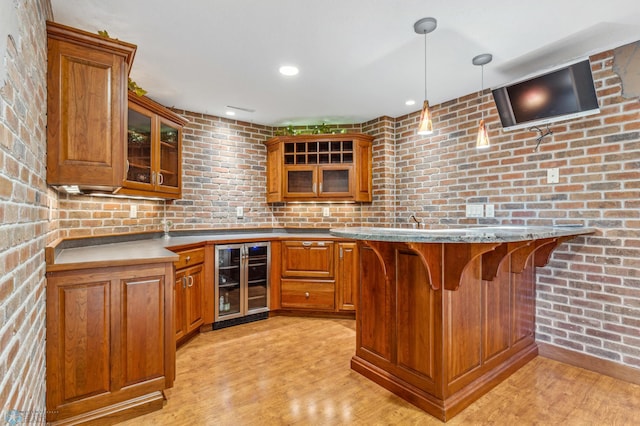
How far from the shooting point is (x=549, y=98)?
94.4 inches

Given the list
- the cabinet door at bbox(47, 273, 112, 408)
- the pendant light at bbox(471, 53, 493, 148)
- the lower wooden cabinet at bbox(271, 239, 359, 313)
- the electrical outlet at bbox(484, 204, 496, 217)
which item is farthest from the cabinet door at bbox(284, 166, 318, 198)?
the cabinet door at bbox(47, 273, 112, 408)

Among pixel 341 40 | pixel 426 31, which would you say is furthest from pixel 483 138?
pixel 341 40

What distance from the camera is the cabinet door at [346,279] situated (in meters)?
3.63

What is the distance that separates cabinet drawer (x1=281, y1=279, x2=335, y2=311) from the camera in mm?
3645

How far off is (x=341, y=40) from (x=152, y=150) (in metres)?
1.84

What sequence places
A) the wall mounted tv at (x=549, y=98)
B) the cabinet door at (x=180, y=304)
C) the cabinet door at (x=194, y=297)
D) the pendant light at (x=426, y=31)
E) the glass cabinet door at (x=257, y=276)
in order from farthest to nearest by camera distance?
the glass cabinet door at (x=257, y=276), the cabinet door at (x=194, y=297), the cabinet door at (x=180, y=304), the wall mounted tv at (x=549, y=98), the pendant light at (x=426, y=31)

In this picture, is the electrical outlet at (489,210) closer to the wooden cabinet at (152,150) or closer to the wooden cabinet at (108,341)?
the wooden cabinet at (108,341)

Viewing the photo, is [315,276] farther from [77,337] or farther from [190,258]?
[77,337]

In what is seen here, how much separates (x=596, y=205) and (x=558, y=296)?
0.77m

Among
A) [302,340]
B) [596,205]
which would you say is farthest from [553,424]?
[302,340]

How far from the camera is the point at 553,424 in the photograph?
5.90 feet

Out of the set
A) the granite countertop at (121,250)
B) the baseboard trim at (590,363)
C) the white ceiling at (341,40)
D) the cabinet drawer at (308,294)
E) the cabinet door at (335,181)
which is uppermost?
the white ceiling at (341,40)

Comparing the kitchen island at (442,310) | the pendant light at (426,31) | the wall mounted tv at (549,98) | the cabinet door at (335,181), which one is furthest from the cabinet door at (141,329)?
the wall mounted tv at (549,98)

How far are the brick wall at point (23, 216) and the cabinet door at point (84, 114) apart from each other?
83mm
